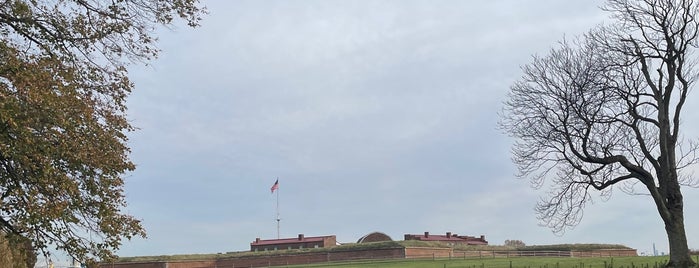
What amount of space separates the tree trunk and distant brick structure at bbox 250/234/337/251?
74441 millimetres

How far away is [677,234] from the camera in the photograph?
898 inches

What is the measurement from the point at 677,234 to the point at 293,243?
80.1 meters

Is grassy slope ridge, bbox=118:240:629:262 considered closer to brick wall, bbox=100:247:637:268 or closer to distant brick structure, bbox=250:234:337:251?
brick wall, bbox=100:247:637:268

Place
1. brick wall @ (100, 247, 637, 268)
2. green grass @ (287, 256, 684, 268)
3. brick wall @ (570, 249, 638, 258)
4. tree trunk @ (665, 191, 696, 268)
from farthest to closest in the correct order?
brick wall @ (100, 247, 637, 268)
brick wall @ (570, 249, 638, 258)
green grass @ (287, 256, 684, 268)
tree trunk @ (665, 191, 696, 268)

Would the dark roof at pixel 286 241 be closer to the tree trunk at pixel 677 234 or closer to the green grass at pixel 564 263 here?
the green grass at pixel 564 263

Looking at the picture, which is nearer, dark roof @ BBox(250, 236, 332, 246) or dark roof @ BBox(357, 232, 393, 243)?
dark roof @ BBox(357, 232, 393, 243)

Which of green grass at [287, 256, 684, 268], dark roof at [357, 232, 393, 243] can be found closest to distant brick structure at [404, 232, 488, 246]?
dark roof at [357, 232, 393, 243]

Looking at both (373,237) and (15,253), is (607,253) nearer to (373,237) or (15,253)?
(373,237)

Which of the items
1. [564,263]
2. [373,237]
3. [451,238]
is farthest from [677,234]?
[451,238]

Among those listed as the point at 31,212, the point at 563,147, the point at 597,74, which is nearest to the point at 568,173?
the point at 563,147

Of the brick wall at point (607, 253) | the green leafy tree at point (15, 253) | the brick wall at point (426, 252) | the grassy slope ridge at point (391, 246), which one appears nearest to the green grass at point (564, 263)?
the brick wall at point (426, 252)

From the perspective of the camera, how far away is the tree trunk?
22375mm

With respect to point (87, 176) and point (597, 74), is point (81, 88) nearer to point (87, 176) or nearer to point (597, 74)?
point (87, 176)

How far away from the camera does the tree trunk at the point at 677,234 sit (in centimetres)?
2238
